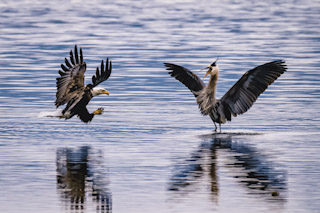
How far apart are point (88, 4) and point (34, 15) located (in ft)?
24.2

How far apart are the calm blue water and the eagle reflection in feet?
0.05

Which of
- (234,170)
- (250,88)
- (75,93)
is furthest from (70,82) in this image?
(234,170)

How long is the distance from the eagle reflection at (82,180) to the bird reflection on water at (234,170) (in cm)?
84

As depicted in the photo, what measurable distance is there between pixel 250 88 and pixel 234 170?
4148 mm

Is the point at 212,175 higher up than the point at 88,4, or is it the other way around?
the point at 88,4

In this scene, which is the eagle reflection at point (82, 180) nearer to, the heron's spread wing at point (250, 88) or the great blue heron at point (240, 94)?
the great blue heron at point (240, 94)

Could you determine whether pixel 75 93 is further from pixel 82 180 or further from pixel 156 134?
pixel 82 180

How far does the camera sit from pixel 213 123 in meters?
16.9

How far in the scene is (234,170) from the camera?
1241 centimetres

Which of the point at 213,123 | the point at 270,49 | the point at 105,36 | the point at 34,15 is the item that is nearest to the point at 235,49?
the point at 270,49

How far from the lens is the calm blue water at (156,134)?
11.0m

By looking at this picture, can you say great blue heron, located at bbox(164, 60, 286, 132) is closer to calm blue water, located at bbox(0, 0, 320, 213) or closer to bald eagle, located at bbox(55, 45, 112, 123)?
calm blue water, located at bbox(0, 0, 320, 213)

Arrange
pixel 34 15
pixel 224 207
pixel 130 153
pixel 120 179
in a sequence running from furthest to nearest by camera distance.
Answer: pixel 34 15, pixel 130 153, pixel 120 179, pixel 224 207

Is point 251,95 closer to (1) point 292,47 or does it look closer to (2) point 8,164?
(2) point 8,164
